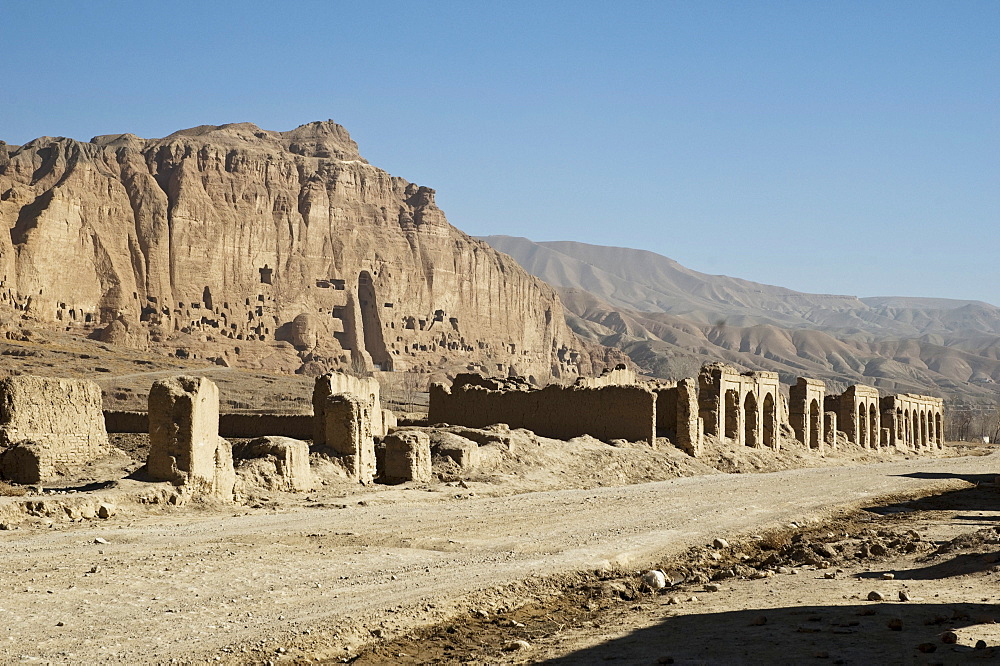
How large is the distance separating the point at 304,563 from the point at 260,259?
94.5 meters

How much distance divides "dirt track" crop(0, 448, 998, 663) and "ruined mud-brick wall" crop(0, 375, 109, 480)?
3.96 metres

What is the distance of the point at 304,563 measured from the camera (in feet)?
45.6

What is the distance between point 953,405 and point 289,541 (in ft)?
511

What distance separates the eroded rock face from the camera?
3610 inches

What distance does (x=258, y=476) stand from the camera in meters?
20.3

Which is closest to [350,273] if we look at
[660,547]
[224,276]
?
[224,276]

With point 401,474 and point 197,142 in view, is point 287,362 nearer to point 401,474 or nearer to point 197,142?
point 197,142

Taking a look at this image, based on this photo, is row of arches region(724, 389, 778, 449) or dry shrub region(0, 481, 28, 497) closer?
dry shrub region(0, 481, 28, 497)

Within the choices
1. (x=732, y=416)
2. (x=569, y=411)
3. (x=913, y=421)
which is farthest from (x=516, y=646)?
(x=913, y=421)

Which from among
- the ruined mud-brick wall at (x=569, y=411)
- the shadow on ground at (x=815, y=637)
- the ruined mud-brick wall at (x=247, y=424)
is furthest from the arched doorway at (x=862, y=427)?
the shadow on ground at (x=815, y=637)

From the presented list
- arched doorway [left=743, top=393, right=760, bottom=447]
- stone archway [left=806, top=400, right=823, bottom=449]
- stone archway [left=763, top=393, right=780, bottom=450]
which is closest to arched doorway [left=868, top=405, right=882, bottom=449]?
stone archway [left=806, top=400, right=823, bottom=449]

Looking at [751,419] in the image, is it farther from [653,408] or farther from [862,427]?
[862,427]

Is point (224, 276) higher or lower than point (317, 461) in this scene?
higher

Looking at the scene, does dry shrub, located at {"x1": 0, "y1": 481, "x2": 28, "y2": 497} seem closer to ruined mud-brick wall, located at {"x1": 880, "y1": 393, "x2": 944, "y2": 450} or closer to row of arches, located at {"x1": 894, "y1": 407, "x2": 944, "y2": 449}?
ruined mud-brick wall, located at {"x1": 880, "y1": 393, "x2": 944, "y2": 450}
